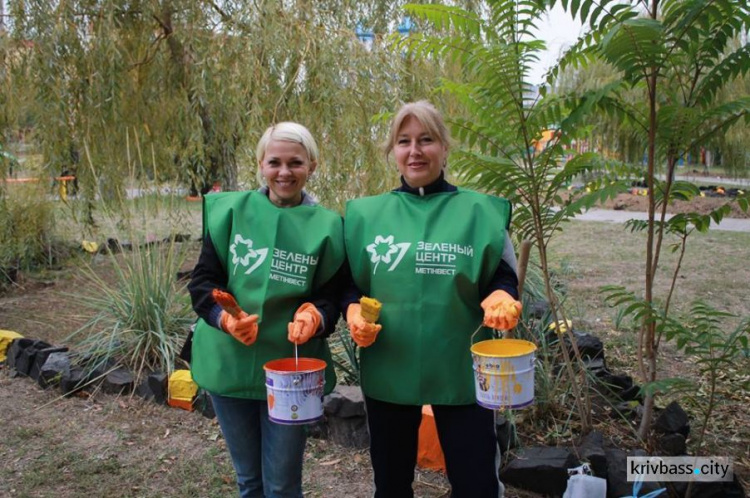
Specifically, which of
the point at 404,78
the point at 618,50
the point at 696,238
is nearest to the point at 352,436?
the point at 618,50

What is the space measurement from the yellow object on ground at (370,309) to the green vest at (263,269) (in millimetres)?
282

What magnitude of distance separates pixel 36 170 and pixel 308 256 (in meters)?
6.52

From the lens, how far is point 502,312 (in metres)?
2.00

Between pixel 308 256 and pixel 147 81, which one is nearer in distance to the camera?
pixel 308 256

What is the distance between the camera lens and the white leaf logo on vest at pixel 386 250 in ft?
7.22

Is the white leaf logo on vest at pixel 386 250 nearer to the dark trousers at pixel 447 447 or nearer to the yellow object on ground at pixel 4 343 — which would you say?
the dark trousers at pixel 447 447

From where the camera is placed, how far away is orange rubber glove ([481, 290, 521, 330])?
199 cm

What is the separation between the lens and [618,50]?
270 centimetres

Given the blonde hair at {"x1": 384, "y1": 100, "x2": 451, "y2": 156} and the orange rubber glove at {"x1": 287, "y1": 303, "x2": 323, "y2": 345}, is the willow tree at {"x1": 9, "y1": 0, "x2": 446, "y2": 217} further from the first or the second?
the orange rubber glove at {"x1": 287, "y1": 303, "x2": 323, "y2": 345}

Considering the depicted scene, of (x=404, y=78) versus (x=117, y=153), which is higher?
(x=404, y=78)

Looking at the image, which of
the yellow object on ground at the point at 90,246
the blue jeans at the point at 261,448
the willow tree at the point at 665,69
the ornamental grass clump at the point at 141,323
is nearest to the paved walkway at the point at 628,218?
the yellow object on ground at the point at 90,246

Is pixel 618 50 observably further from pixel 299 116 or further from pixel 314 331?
pixel 299 116

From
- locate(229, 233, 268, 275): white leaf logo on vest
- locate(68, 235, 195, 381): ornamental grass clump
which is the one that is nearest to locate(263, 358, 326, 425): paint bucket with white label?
locate(229, 233, 268, 275): white leaf logo on vest

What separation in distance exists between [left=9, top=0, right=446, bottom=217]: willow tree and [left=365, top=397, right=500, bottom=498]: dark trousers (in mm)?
3496
